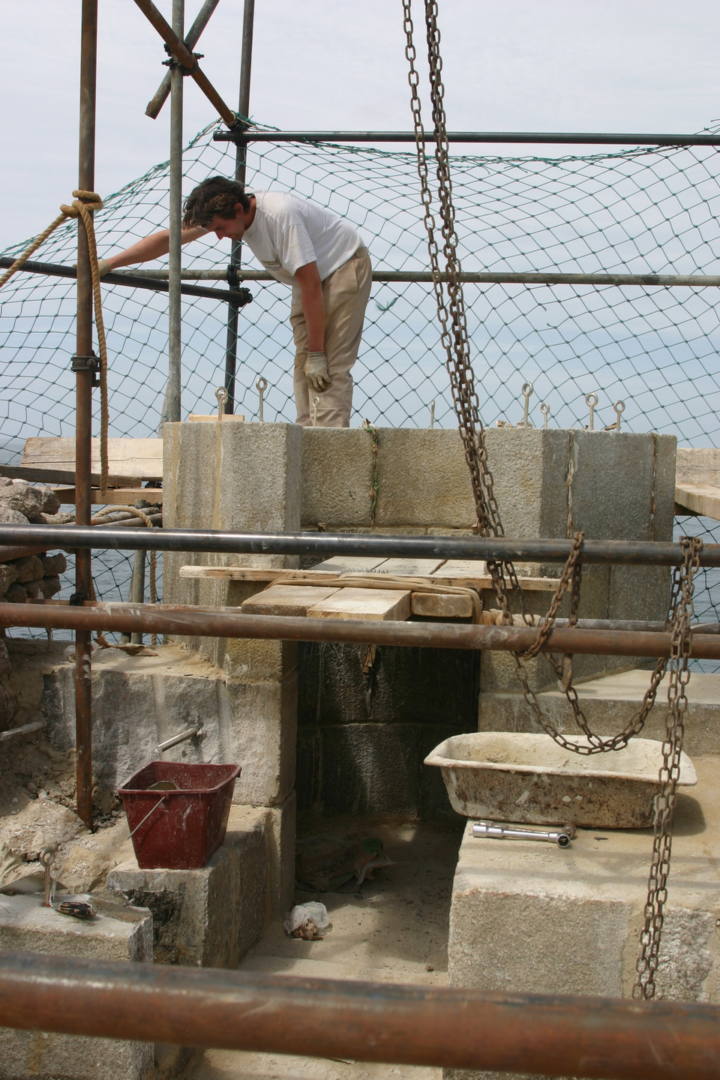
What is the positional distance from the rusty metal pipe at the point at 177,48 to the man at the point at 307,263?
0.61 meters

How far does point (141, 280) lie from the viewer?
643cm

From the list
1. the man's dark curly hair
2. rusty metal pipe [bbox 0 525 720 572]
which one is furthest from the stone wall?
rusty metal pipe [bbox 0 525 720 572]

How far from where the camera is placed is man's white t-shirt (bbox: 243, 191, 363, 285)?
6.04 meters

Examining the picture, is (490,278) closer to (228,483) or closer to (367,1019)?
(228,483)

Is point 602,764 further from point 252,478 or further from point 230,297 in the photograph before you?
point 230,297

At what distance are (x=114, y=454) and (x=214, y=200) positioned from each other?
69.9 inches

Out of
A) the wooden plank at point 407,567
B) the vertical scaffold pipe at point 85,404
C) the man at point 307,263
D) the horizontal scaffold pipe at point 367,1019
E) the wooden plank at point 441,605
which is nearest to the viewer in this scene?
the horizontal scaffold pipe at point 367,1019

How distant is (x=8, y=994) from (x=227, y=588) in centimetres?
Result: 371

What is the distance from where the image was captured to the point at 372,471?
5.61 meters

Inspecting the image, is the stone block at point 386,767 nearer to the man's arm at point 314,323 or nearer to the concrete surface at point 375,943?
the concrete surface at point 375,943

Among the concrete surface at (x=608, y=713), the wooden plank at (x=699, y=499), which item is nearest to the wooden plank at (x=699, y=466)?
the wooden plank at (x=699, y=499)

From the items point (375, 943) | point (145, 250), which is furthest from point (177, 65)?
point (375, 943)

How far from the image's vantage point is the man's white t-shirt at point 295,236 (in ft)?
19.8

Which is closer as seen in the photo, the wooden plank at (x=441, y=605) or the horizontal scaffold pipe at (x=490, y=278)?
the wooden plank at (x=441, y=605)
